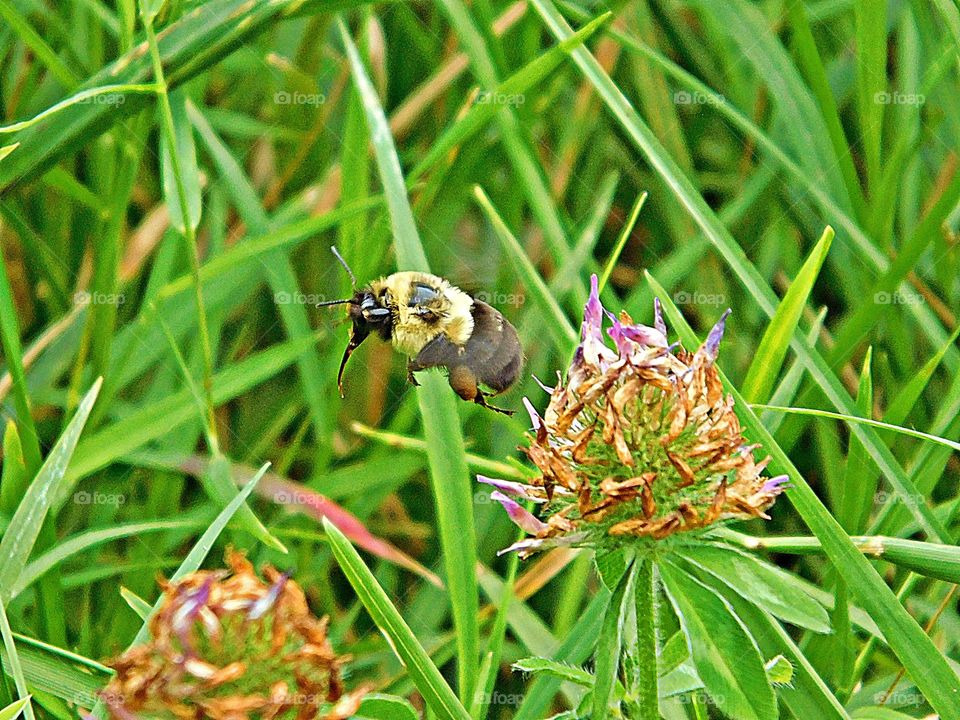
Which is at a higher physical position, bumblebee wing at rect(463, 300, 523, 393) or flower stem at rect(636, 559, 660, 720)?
bumblebee wing at rect(463, 300, 523, 393)

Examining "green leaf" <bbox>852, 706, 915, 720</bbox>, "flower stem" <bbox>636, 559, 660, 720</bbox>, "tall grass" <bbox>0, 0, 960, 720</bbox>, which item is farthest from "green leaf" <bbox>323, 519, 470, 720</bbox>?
"green leaf" <bbox>852, 706, 915, 720</bbox>

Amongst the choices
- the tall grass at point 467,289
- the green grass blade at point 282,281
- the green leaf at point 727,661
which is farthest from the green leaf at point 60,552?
the green leaf at point 727,661

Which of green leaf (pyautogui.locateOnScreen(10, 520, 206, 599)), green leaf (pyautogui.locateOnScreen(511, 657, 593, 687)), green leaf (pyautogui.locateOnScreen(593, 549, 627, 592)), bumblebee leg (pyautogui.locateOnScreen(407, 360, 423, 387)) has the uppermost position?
bumblebee leg (pyautogui.locateOnScreen(407, 360, 423, 387))

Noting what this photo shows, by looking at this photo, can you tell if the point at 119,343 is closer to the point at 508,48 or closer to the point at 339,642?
the point at 339,642

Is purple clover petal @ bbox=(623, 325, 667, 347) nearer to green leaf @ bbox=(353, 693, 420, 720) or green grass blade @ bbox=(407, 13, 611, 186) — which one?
green leaf @ bbox=(353, 693, 420, 720)

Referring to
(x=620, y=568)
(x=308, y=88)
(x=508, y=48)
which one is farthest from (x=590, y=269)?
(x=620, y=568)

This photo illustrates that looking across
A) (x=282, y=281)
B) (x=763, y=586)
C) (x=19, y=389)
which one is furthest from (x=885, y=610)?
(x=282, y=281)
